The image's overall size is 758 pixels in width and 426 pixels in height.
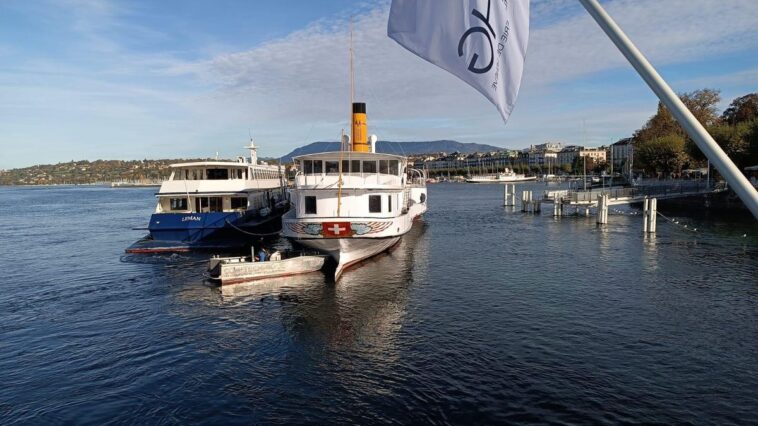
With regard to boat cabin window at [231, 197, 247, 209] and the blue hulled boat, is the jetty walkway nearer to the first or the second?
the blue hulled boat

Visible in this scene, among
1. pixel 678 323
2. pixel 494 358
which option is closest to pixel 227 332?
pixel 494 358

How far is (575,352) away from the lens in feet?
55.7

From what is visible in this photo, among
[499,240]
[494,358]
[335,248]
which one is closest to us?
[494,358]

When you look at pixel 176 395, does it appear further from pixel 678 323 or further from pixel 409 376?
pixel 678 323

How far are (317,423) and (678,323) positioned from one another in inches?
620

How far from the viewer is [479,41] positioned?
6867 mm

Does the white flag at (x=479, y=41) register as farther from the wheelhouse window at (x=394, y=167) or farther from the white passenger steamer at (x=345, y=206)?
the wheelhouse window at (x=394, y=167)

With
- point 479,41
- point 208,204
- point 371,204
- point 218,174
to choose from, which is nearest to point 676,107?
point 479,41

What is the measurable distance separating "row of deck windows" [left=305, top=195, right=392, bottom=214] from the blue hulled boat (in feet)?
28.5

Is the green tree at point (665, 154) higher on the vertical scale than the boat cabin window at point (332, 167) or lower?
higher

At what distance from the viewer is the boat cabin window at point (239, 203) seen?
42.5m

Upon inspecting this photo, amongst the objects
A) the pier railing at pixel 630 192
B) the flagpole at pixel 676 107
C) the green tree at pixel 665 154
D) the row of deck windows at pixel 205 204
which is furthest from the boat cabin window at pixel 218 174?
the green tree at pixel 665 154

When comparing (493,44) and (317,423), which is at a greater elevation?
(493,44)

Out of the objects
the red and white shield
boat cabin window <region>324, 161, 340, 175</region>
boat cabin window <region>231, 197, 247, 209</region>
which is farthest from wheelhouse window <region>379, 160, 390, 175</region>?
boat cabin window <region>231, 197, 247, 209</region>
